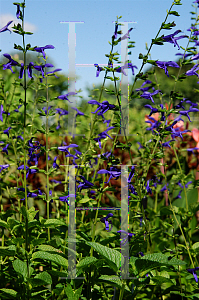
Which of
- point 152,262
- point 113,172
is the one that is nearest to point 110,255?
point 152,262

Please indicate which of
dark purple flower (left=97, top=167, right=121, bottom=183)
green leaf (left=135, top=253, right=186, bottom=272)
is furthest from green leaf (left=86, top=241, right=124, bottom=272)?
dark purple flower (left=97, top=167, right=121, bottom=183)

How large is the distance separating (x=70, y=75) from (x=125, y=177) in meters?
0.59

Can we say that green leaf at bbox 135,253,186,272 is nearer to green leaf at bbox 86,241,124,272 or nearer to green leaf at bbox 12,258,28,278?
green leaf at bbox 86,241,124,272

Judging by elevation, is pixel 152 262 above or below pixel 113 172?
below

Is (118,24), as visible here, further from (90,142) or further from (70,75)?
(90,142)

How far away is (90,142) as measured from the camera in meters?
1.69

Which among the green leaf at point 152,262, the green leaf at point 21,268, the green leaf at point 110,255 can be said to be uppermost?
the green leaf at point 110,255

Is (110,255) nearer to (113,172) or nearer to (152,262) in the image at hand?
(152,262)

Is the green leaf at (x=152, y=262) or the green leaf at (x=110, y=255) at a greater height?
the green leaf at (x=110, y=255)

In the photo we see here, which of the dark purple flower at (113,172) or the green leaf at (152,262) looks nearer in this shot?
the green leaf at (152,262)

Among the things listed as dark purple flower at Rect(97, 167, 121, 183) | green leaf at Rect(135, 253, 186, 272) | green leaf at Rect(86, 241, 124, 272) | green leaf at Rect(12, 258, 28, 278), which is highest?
dark purple flower at Rect(97, 167, 121, 183)

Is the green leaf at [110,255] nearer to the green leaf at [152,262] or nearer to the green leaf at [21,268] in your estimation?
the green leaf at [152,262]

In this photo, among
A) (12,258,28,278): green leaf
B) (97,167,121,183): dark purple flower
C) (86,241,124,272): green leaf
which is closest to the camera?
(86,241,124,272): green leaf

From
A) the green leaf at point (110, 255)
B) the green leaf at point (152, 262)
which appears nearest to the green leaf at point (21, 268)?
the green leaf at point (110, 255)
